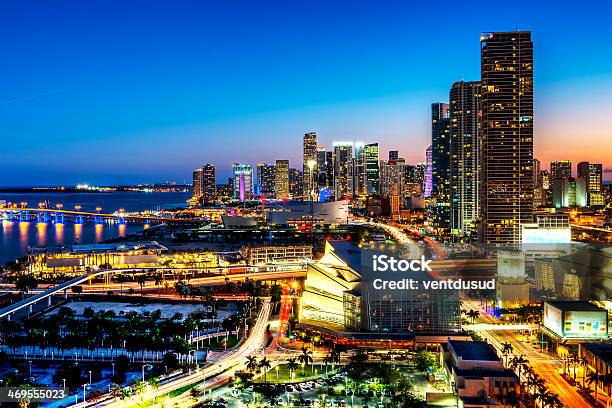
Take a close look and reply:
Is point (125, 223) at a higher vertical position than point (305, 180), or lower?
lower

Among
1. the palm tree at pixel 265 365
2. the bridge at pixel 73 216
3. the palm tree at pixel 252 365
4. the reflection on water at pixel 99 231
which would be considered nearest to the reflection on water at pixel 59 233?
the reflection on water at pixel 99 231

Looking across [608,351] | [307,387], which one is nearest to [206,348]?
[307,387]

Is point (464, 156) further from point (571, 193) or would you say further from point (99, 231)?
point (99, 231)

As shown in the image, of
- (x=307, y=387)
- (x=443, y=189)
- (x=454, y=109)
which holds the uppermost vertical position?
(x=454, y=109)

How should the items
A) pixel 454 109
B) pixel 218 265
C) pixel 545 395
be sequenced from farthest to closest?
1. pixel 454 109
2. pixel 218 265
3. pixel 545 395

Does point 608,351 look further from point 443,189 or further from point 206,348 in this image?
point 443,189

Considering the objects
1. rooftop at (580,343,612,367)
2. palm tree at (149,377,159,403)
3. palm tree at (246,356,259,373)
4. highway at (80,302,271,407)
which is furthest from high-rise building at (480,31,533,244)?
palm tree at (149,377,159,403)

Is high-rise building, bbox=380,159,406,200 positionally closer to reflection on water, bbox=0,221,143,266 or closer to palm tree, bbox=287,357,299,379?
reflection on water, bbox=0,221,143,266

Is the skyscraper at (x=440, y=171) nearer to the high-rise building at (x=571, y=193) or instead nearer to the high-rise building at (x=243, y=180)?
the high-rise building at (x=571, y=193)
